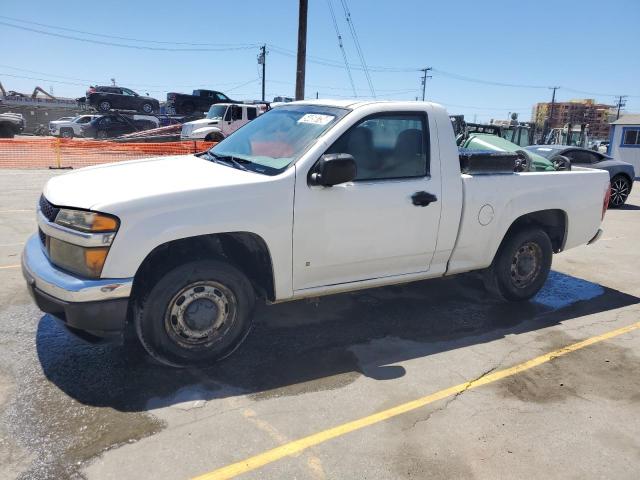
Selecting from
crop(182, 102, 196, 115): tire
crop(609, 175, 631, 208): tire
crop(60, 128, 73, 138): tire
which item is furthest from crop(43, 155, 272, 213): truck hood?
crop(60, 128, 73, 138): tire

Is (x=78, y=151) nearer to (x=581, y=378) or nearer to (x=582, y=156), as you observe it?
(x=582, y=156)

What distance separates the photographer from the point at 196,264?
3.43m

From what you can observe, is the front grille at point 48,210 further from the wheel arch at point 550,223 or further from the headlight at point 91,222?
the wheel arch at point 550,223

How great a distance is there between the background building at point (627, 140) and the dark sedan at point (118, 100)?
26.7 metres

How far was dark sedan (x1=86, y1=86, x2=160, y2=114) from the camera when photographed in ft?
99.2

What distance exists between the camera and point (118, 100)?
102ft

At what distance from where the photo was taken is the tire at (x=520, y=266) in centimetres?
505

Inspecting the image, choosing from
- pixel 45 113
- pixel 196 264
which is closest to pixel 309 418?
pixel 196 264

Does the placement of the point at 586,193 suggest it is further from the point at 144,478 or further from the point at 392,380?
the point at 144,478

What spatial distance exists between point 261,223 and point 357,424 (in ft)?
4.71

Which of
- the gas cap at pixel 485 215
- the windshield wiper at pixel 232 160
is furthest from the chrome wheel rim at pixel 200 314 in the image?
the gas cap at pixel 485 215

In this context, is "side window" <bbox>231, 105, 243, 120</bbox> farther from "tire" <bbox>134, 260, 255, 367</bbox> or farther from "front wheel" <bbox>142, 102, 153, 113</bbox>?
"tire" <bbox>134, 260, 255, 367</bbox>

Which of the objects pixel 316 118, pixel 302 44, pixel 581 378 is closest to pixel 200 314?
pixel 316 118

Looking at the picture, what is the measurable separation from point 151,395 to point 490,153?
11.4 feet
